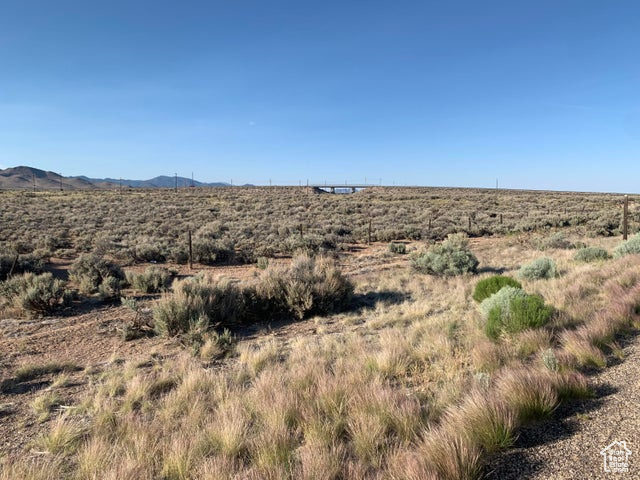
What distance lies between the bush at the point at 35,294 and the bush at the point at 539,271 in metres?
13.1

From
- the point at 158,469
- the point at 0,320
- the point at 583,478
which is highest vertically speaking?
the point at 583,478

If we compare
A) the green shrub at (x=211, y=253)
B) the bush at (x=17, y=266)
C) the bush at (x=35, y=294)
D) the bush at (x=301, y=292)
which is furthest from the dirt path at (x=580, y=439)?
the green shrub at (x=211, y=253)

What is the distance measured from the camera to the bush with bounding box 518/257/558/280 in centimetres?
1104

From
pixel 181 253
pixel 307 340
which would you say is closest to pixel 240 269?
pixel 181 253

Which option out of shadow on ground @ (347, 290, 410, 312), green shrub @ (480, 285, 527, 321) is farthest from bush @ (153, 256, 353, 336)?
green shrub @ (480, 285, 527, 321)

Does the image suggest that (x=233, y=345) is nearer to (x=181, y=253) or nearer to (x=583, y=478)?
(x=583, y=478)

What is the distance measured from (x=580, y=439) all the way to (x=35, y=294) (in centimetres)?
1106

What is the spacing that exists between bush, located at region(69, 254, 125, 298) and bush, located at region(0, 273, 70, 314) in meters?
0.96

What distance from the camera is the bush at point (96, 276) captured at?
10679 mm

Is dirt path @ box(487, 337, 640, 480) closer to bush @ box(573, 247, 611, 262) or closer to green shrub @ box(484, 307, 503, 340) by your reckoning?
green shrub @ box(484, 307, 503, 340)

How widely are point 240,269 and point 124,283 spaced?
4660mm

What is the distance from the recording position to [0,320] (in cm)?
885

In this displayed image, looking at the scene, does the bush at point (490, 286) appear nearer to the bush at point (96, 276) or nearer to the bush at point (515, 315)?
the bush at point (515, 315)

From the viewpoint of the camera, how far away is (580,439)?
3.02 metres
